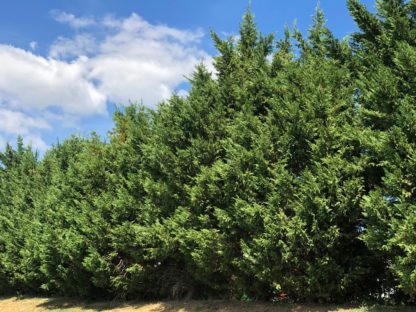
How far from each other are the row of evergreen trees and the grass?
11.4 inches

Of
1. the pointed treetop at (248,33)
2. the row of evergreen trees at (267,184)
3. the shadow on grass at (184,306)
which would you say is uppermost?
the pointed treetop at (248,33)

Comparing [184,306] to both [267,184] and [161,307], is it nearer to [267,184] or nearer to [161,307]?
[161,307]

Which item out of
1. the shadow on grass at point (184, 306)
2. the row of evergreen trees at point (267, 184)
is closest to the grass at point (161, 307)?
the shadow on grass at point (184, 306)

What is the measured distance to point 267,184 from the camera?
8414mm

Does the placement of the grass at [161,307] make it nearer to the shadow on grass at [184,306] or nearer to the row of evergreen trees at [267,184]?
the shadow on grass at [184,306]

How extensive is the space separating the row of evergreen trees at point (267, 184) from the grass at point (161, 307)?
0.29m

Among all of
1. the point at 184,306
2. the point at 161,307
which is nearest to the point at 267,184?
the point at 184,306

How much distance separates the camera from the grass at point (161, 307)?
7.87m

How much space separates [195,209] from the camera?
393 inches

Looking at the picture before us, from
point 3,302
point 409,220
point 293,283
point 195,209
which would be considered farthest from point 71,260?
point 409,220

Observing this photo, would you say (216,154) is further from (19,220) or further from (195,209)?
(19,220)

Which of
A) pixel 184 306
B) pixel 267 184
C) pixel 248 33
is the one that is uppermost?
pixel 248 33

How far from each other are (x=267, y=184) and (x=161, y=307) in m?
4.60

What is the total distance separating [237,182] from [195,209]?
157cm
